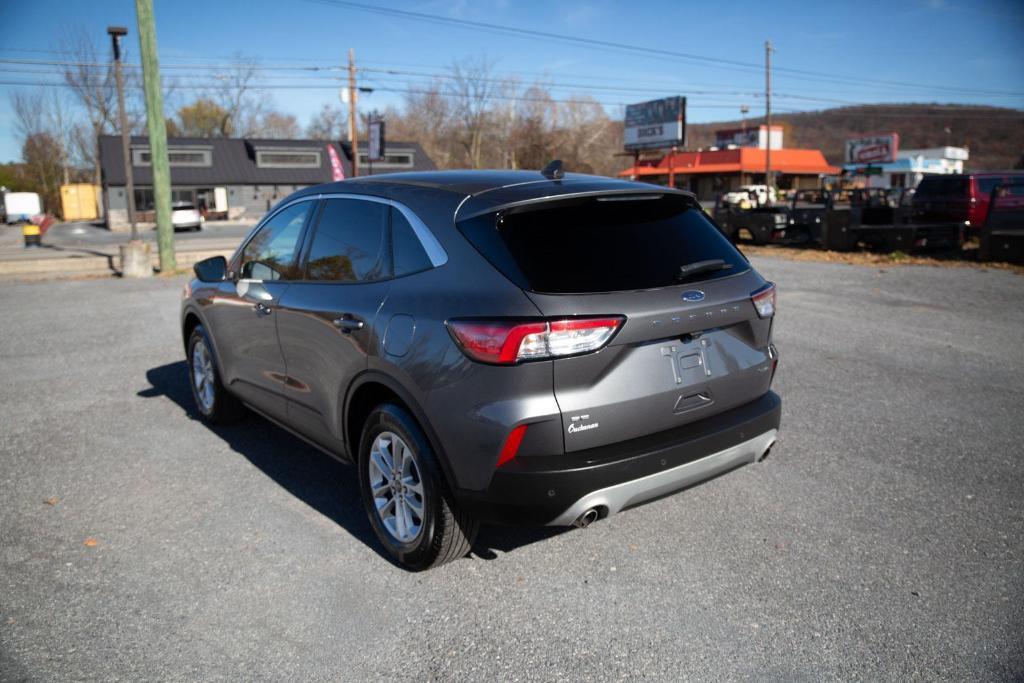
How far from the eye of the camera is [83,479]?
468cm

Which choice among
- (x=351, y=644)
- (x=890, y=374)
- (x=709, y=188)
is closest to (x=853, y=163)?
(x=709, y=188)

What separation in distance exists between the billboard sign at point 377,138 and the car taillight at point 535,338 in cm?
4542

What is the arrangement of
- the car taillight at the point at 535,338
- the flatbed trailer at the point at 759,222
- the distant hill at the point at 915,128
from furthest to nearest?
the distant hill at the point at 915,128 → the flatbed trailer at the point at 759,222 → the car taillight at the point at 535,338

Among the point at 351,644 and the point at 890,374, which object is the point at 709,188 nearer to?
the point at 890,374

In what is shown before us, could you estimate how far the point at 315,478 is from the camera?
461cm

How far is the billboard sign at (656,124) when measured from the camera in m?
44.0

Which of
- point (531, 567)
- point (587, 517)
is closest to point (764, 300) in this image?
point (587, 517)

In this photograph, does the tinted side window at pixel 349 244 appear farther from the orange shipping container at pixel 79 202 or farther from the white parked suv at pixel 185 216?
the orange shipping container at pixel 79 202

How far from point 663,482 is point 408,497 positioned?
1148mm

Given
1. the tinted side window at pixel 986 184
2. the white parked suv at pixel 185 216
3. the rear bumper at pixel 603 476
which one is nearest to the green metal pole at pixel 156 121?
the rear bumper at pixel 603 476

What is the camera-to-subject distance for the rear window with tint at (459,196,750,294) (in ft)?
9.77

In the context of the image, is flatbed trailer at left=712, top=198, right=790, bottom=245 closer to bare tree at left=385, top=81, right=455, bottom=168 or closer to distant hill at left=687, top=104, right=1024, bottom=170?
bare tree at left=385, top=81, right=455, bottom=168

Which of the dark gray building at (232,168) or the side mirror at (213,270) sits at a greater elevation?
the dark gray building at (232,168)

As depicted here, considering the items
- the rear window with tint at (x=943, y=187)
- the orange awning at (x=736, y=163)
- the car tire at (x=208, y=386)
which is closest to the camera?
the car tire at (x=208, y=386)
